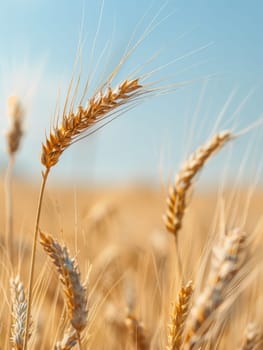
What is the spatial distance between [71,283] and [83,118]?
354 mm

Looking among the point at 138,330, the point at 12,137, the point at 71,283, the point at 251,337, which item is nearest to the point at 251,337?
the point at 251,337

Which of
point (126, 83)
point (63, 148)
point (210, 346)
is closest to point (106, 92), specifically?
point (126, 83)

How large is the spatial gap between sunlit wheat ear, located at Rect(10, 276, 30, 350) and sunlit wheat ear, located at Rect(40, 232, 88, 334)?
157mm

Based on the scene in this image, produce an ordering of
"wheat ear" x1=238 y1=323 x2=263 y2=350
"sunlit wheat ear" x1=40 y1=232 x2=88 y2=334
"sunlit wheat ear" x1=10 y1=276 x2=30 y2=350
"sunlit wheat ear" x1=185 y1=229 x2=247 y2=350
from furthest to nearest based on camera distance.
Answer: "wheat ear" x1=238 y1=323 x2=263 y2=350
"sunlit wheat ear" x1=10 y1=276 x2=30 y2=350
"sunlit wheat ear" x1=40 y1=232 x2=88 y2=334
"sunlit wheat ear" x1=185 y1=229 x2=247 y2=350

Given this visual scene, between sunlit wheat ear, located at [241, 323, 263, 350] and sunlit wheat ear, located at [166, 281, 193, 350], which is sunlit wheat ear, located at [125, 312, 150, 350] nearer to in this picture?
sunlit wheat ear, located at [241, 323, 263, 350]

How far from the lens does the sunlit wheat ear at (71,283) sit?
1065 mm

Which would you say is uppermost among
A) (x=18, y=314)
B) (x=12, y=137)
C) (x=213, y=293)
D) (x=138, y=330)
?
(x=12, y=137)

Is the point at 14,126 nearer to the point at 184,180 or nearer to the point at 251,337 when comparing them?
the point at 184,180

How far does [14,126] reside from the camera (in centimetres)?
199

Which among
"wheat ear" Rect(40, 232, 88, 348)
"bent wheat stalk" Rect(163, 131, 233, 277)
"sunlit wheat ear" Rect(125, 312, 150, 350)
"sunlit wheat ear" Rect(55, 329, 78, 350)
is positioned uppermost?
"bent wheat stalk" Rect(163, 131, 233, 277)

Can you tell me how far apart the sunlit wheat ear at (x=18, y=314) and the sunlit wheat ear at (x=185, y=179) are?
1.45 feet

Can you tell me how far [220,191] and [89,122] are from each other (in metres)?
0.47

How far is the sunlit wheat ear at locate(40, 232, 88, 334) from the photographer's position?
107cm

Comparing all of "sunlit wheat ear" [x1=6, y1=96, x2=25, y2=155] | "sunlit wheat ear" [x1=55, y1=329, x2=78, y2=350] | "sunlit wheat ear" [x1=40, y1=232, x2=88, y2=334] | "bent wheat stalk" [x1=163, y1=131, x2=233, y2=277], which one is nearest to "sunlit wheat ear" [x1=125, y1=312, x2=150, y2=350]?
"bent wheat stalk" [x1=163, y1=131, x2=233, y2=277]
